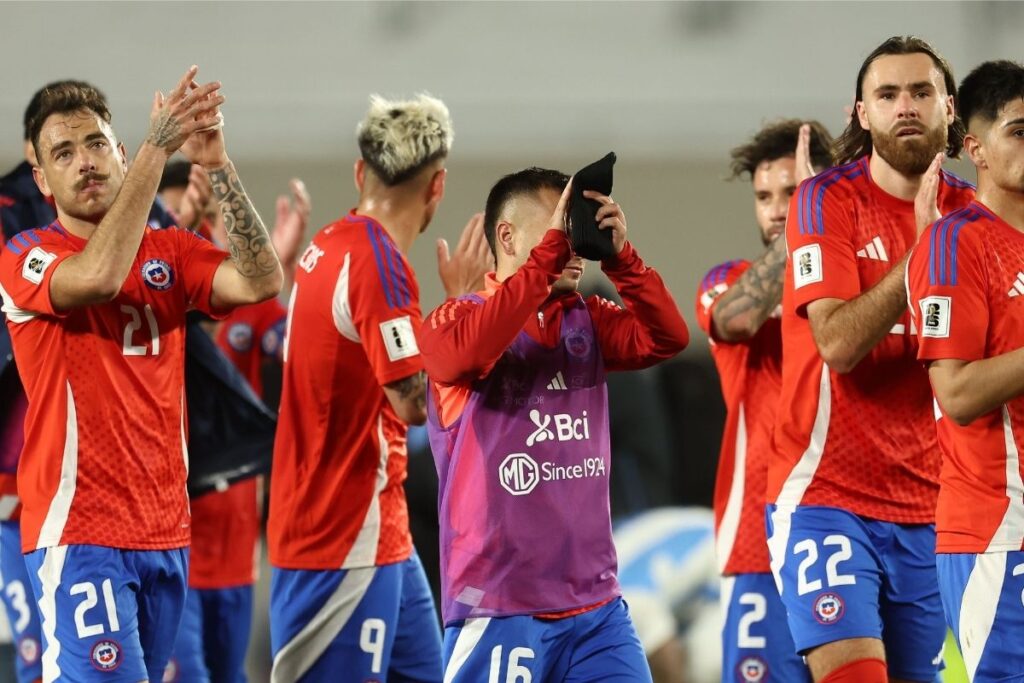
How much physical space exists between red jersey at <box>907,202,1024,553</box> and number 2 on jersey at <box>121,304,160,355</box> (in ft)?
7.46

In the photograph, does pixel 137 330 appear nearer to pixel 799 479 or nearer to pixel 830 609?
pixel 799 479

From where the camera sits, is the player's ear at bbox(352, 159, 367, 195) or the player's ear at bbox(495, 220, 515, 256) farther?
the player's ear at bbox(352, 159, 367, 195)

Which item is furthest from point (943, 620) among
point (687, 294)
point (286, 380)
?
point (687, 294)

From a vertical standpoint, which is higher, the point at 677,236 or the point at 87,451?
the point at 677,236

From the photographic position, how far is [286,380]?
16.4 ft

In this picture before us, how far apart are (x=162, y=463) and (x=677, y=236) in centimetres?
459

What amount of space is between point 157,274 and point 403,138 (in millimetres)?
1145

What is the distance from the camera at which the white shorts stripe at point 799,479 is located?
4.50m

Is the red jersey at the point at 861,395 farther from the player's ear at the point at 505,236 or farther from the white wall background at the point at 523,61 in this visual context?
the white wall background at the point at 523,61

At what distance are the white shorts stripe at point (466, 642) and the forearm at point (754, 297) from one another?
182 centimetres

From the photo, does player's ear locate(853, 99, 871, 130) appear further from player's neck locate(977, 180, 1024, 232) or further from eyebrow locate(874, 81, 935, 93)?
player's neck locate(977, 180, 1024, 232)

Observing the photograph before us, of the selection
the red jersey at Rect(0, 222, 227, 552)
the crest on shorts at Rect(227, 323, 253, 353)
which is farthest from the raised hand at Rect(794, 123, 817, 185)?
the crest on shorts at Rect(227, 323, 253, 353)

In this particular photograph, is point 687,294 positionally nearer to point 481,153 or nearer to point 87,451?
point 481,153

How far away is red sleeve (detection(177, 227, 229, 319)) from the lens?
179 inches
